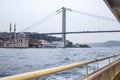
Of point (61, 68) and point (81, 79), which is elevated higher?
point (61, 68)

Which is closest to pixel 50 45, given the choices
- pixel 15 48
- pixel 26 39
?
pixel 15 48

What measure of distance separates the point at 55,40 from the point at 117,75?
3153 inches

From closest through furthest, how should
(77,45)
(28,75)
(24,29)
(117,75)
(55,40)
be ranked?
1. (28,75)
2. (117,75)
3. (24,29)
4. (55,40)
5. (77,45)

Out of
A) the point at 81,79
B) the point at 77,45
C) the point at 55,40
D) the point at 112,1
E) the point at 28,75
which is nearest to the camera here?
the point at 28,75

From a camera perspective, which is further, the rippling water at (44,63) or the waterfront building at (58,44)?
the waterfront building at (58,44)

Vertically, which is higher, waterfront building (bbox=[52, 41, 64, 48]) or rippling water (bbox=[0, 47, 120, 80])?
waterfront building (bbox=[52, 41, 64, 48])

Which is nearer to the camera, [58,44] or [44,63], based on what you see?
[44,63]

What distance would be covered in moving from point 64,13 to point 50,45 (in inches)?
516

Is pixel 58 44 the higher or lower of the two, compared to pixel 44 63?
higher

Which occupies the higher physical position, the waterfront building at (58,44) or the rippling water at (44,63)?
the waterfront building at (58,44)

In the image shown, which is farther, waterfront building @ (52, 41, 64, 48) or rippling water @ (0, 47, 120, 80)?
waterfront building @ (52, 41, 64, 48)

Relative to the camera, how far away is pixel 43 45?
289ft

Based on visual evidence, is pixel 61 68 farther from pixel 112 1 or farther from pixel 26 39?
pixel 26 39

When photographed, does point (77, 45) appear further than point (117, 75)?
Yes
